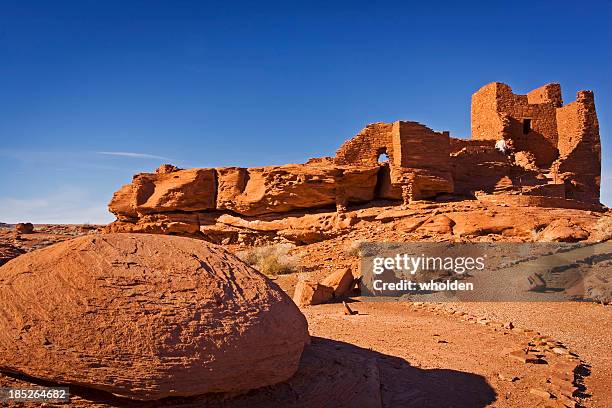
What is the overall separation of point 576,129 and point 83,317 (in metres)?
23.7

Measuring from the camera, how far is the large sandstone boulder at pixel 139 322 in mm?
3086

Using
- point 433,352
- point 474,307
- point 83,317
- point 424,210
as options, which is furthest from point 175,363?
point 424,210

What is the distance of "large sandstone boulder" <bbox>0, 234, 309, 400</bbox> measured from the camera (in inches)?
121

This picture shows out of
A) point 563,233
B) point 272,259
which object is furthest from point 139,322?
point 563,233

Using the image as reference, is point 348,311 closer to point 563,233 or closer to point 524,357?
point 524,357

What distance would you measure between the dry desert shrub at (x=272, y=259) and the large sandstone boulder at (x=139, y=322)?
374 inches

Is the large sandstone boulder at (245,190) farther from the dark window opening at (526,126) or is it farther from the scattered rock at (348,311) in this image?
the dark window opening at (526,126)

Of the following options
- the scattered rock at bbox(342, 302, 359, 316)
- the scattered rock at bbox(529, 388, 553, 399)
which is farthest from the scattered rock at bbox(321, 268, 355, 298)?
the scattered rock at bbox(529, 388, 553, 399)

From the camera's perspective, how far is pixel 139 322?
3236 mm

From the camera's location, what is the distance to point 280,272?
13.7 metres

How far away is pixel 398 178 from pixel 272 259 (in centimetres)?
600

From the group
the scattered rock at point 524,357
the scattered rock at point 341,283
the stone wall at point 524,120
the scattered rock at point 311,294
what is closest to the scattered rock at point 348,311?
the scattered rock at point 311,294

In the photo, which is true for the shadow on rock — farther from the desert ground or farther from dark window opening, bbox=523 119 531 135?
dark window opening, bbox=523 119 531 135

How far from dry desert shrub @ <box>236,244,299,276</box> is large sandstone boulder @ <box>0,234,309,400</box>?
9.50 metres
